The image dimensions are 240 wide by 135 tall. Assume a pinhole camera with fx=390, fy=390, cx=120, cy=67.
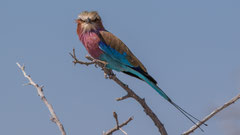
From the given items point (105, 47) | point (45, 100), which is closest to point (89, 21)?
point (105, 47)

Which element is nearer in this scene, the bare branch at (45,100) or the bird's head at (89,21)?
the bare branch at (45,100)

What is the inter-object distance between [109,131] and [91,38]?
2.34m

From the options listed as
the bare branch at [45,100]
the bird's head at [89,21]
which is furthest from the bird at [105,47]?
the bare branch at [45,100]

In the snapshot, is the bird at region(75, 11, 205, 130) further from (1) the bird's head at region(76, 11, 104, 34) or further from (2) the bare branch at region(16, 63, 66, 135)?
(2) the bare branch at region(16, 63, 66, 135)

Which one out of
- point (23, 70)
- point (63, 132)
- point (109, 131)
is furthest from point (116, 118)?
point (23, 70)

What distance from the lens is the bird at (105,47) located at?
543 cm

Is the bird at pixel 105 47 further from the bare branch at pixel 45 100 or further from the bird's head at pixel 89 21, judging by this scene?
the bare branch at pixel 45 100

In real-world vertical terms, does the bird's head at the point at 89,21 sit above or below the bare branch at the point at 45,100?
above

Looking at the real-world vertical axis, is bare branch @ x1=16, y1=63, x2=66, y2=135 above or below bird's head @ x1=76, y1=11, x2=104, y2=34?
below

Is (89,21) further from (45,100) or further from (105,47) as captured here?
(45,100)

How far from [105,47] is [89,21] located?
0.47 metres

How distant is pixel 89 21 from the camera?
18.6 ft

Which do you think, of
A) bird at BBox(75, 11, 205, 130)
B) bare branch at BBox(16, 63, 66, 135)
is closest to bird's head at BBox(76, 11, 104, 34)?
bird at BBox(75, 11, 205, 130)

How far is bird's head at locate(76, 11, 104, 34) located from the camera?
18.6 ft
